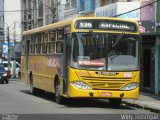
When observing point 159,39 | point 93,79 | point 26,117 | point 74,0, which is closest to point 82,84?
point 93,79

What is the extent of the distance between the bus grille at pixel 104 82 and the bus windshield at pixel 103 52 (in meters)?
0.36

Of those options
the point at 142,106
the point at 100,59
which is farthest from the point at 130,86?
the point at 142,106

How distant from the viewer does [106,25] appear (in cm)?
1941

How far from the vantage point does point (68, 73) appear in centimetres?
1922

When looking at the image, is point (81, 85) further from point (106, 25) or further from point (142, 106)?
point (142, 106)

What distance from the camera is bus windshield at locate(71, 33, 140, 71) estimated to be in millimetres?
18922

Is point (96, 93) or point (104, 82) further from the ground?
point (104, 82)

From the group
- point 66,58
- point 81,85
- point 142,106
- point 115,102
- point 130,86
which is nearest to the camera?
point 81,85

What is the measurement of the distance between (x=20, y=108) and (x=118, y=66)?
3653mm

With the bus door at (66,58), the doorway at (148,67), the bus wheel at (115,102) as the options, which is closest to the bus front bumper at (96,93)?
the bus door at (66,58)

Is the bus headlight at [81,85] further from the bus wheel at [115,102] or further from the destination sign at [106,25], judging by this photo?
the bus wheel at [115,102]

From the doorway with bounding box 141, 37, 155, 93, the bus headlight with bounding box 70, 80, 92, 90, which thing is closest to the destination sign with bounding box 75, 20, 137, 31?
the bus headlight with bounding box 70, 80, 92, 90

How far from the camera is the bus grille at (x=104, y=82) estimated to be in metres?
18.9

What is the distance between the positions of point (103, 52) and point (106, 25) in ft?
3.37
